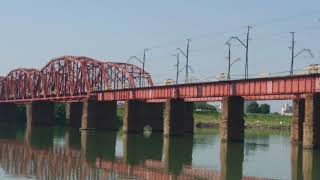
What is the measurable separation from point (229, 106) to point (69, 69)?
68132 mm

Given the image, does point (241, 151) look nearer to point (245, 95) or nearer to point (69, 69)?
point (245, 95)

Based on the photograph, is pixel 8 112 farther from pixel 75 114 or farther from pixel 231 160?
pixel 231 160

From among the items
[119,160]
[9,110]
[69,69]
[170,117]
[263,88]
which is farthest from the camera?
[9,110]

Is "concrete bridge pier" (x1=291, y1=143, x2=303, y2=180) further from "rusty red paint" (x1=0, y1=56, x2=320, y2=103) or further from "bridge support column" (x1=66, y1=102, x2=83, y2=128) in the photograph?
"bridge support column" (x1=66, y1=102, x2=83, y2=128)

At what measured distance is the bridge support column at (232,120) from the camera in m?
74.0

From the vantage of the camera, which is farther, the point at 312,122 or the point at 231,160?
the point at 312,122

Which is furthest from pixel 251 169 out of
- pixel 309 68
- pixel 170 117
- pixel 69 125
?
pixel 69 125

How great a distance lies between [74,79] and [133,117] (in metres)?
33.2

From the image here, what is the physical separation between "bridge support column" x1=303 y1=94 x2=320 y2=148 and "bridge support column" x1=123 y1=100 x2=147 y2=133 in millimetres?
39446

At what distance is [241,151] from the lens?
61.8 meters

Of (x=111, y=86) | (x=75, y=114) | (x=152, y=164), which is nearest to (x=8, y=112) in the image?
(x=75, y=114)

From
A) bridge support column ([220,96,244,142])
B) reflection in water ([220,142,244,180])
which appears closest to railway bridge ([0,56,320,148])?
bridge support column ([220,96,244,142])

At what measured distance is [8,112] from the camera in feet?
530

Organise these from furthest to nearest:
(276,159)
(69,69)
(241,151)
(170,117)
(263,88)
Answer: (69,69) → (170,117) → (263,88) → (241,151) → (276,159)
